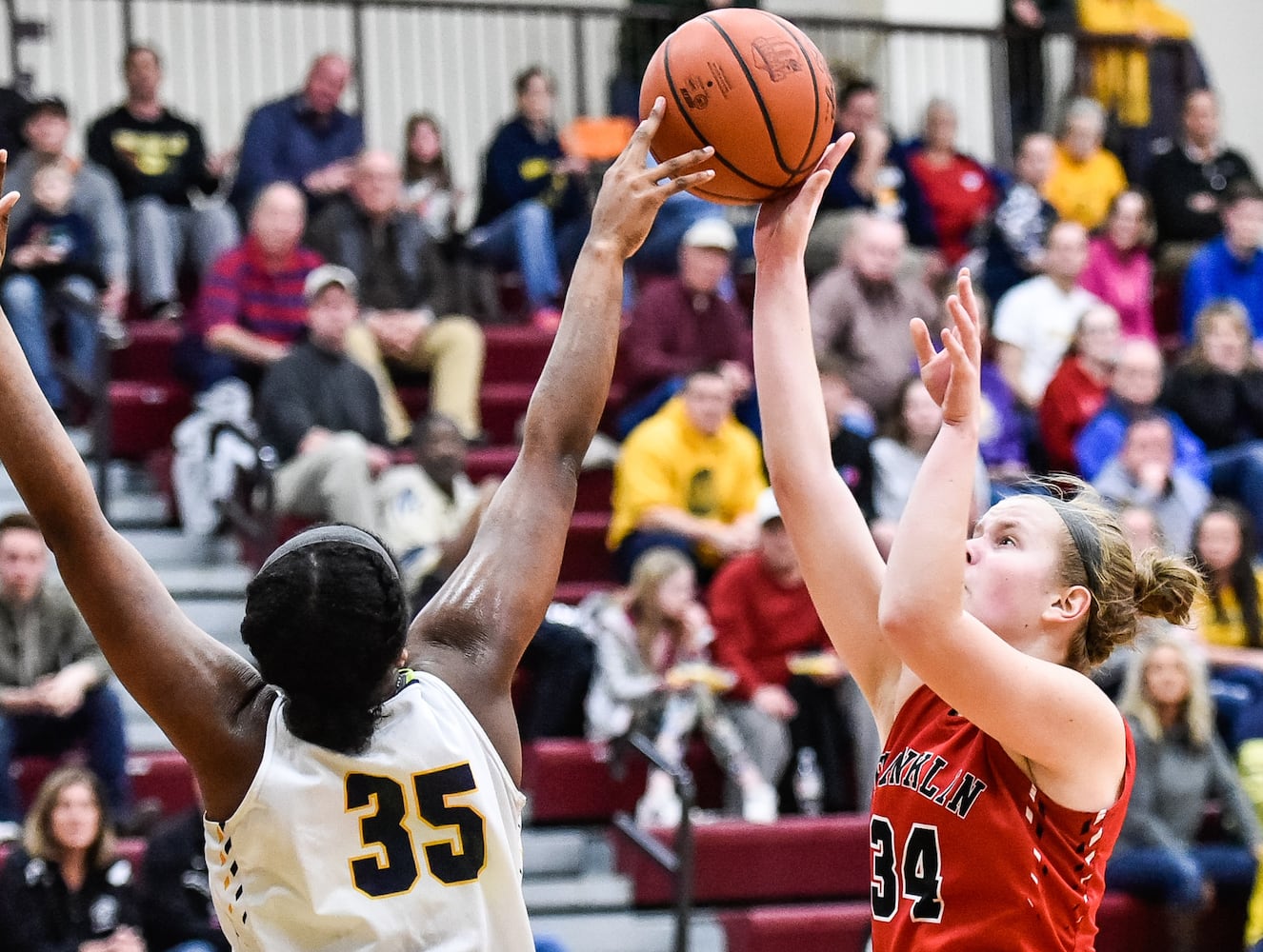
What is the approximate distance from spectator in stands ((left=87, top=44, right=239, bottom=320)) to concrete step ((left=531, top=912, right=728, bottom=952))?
3628 millimetres

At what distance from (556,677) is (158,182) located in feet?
11.7

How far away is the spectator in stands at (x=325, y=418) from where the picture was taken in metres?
7.24

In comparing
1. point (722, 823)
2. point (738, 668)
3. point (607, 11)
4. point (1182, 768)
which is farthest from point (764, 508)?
point (607, 11)

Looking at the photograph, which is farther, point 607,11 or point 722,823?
point 607,11

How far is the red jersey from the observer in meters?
2.42

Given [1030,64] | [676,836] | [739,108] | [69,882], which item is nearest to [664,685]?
[676,836]

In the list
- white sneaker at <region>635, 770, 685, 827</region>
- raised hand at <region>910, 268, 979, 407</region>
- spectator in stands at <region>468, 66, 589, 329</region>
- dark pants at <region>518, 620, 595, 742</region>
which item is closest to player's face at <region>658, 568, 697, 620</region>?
dark pants at <region>518, 620, 595, 742</region>

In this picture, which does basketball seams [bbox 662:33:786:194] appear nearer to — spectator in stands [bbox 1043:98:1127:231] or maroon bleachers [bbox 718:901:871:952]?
maroon bleachers [bbox 718:901:871:952]

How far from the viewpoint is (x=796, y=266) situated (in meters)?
2.86

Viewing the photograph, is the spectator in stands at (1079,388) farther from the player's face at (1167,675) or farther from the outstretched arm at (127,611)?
the outstretched arm at (127,611)

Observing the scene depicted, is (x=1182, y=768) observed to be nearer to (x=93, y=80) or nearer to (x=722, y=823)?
(x=722, y=823)

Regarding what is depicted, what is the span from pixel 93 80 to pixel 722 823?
6.40 m

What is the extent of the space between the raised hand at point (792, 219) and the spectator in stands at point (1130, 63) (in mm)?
9689

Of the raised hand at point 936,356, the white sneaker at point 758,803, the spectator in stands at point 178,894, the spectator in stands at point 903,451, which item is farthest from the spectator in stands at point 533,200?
the raised hand at point 936,356
